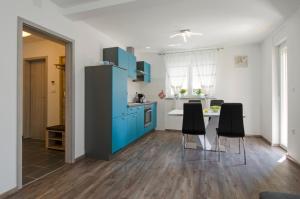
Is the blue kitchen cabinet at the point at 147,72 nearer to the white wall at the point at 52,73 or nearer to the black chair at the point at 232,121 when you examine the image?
the white wall at the point at 52,73

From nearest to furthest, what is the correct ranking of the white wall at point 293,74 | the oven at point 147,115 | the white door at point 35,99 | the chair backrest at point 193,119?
the white wall at point 293,74 < the chair backrest at point 193,119 < the white door at point 35,99 < the oven at point 147,115

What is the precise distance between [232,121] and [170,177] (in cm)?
148

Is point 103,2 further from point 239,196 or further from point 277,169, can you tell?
point 277,169

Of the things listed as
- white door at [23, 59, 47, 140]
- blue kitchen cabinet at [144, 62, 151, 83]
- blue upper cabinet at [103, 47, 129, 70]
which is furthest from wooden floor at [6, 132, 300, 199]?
blue kitchen cabinet at [144, 62, 151, 83]

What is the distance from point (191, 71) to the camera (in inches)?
227

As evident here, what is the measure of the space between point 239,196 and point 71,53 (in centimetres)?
326

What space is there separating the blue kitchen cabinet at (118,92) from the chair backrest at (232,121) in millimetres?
1911

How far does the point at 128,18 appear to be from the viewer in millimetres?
3412

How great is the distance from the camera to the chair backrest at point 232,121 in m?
3.12

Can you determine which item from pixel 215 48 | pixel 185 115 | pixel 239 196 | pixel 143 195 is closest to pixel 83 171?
pixel 143 195

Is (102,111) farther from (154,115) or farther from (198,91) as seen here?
(198,91)
